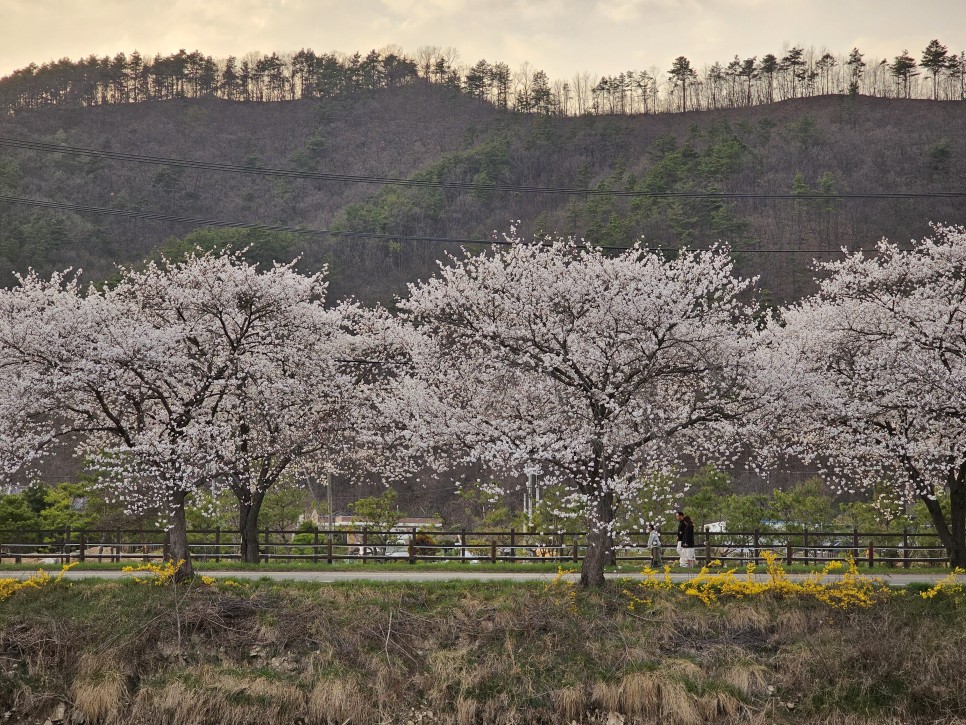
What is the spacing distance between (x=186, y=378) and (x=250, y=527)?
6753mm

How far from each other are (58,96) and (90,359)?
389 feet

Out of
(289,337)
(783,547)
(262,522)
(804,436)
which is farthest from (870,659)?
(262,522)

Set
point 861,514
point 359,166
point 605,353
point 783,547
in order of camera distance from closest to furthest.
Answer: point 605,353 → point 783,547 → point 861,514 → point 359,166

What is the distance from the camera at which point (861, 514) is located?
40.2 meters

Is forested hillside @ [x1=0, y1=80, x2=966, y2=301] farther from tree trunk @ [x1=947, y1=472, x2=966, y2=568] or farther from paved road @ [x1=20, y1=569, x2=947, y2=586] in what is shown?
paved road @ [x1=20, y1=569, x2=947, y2=586]

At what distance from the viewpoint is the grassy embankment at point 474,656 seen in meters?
18.1

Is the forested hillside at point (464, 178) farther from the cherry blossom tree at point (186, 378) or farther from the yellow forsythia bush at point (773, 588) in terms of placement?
the yellow forsythia bush at point (773, 588)

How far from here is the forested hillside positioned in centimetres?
6975

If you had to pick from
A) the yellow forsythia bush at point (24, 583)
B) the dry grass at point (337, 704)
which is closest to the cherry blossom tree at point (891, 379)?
the dry grass at point (337, 704)

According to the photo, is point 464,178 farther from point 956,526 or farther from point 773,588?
point 773,588

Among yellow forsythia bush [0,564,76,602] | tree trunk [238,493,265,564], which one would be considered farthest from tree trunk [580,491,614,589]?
yellow forsythia bush [0,564,76,602]

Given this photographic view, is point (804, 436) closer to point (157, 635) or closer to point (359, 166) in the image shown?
point (157, 635)

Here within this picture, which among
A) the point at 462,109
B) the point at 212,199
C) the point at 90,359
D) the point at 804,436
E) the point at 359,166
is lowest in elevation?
the point at 804,436

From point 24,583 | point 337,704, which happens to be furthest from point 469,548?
point 24,583
